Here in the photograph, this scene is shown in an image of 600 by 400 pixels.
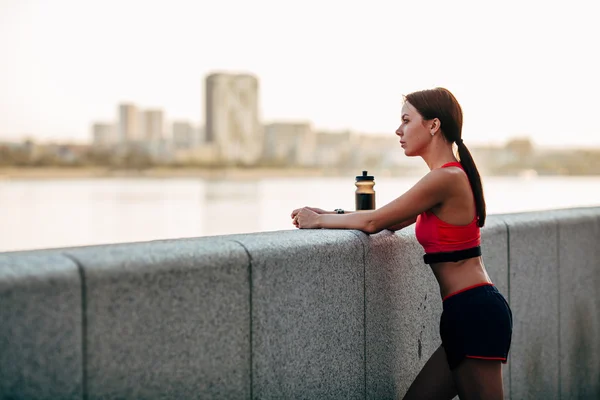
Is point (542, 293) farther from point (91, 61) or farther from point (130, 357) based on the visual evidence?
A: point (91, 61)

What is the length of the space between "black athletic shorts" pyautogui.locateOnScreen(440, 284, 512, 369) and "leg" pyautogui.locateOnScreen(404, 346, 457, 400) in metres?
0.18

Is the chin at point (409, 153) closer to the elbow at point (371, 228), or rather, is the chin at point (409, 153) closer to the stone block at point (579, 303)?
the elbow at point (371, 228)

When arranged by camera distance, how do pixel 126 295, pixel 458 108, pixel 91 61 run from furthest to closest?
pixel 91 61, pixel 458 108, pixel 126 295

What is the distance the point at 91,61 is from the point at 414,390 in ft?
610

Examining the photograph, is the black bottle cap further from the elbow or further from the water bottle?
the elbow

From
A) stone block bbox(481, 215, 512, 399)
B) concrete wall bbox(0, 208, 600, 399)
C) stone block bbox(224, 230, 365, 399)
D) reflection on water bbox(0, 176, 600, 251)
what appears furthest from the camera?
reflection on water bbox(0, 176, 600, 251)

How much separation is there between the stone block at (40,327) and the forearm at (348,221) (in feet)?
5.59

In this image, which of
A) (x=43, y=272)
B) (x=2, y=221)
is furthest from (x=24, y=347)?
(x=2, y=221)

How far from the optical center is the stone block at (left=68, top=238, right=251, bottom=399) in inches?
120

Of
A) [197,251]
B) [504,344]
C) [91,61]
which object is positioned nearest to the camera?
[197,251]

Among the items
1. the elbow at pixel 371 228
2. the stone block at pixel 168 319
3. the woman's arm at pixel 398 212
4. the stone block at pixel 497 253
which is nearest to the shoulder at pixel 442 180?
the woman's arm at pixel 398 212

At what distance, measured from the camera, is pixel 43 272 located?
285 centimetres

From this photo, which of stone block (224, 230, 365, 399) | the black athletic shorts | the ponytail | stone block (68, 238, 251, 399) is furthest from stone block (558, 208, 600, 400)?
stone block (68, 238, 251, 399)

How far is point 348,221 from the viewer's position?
14.1 ft
